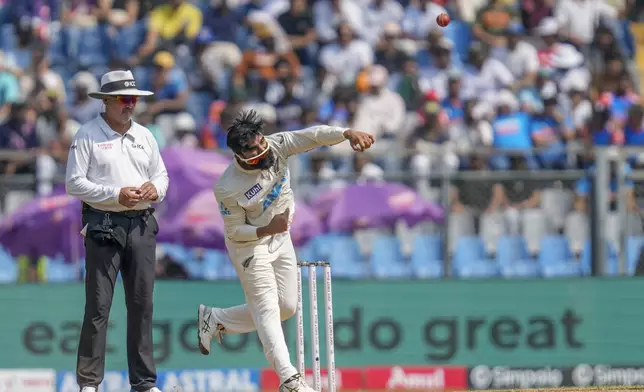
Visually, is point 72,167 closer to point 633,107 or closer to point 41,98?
point 41,98

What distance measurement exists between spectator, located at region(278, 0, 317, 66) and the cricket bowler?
905cm

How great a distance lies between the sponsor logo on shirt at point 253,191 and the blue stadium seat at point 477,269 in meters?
5.73

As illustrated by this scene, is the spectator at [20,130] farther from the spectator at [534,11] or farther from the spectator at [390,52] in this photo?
the spectator at [534,11]

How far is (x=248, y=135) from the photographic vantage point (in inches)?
352

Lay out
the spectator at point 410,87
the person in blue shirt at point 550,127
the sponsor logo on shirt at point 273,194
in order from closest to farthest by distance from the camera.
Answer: the sponsor logo on shirt at point 273,194
the person in blue shirt at point 550,127
the spectator at point 410,87

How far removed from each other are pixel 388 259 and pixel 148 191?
5.95 m

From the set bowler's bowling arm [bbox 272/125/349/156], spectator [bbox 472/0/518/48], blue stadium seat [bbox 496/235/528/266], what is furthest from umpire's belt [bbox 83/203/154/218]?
spectator [bbox 472/0/518/48]

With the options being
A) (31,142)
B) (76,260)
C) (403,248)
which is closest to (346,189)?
(403,248)

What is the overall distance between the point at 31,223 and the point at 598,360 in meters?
6.40

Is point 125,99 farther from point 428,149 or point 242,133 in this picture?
point 428,149

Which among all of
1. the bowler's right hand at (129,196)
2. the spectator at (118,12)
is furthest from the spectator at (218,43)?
the bowler's right hand at (129,196)

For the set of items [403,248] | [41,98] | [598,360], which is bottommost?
[598,360]

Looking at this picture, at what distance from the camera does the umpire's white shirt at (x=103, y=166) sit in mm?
8898

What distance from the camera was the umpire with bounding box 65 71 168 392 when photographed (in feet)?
29.5
